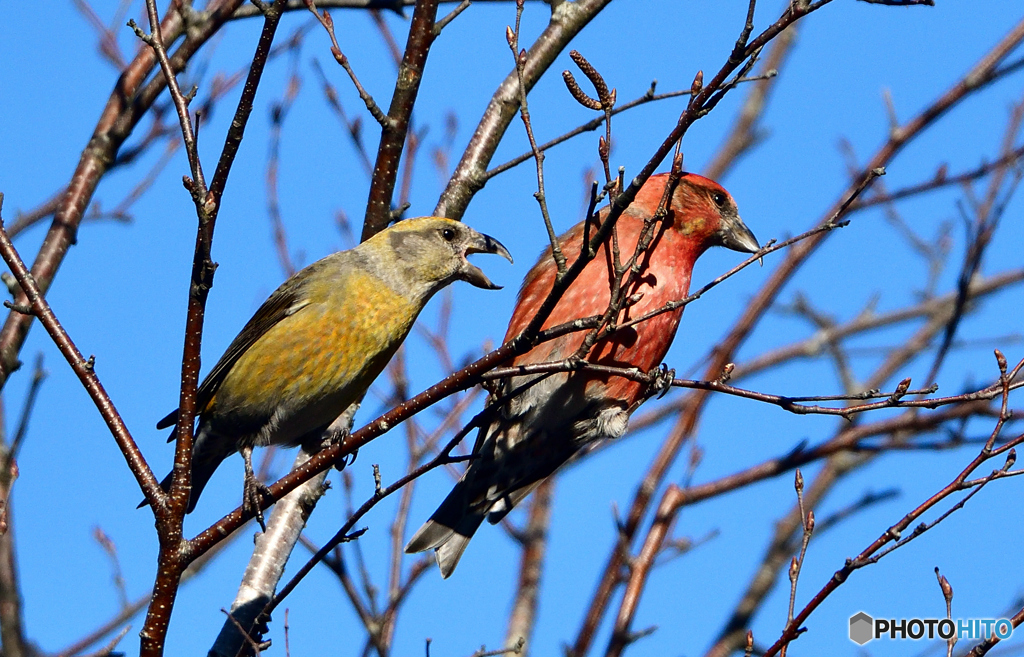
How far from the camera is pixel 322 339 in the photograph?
436cm

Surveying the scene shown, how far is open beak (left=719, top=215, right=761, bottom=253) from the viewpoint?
15.9ft

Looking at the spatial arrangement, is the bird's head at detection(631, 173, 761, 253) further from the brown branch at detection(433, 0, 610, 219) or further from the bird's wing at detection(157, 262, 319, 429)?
the bird's wing at detection(157, 262, 319, 429)

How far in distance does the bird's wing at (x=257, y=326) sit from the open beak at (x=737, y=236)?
1.93m

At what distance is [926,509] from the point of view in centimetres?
278

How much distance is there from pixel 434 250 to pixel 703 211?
1.25 m

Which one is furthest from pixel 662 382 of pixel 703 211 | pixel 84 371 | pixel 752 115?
pixel 752 115

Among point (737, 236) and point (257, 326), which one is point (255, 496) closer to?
point (257, 326)

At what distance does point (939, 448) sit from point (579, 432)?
1937mm

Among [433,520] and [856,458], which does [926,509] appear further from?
[856,458]

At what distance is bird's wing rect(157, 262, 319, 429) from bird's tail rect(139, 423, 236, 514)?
13 cm

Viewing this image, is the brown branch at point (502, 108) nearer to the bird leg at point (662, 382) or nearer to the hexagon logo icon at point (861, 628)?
the bird leg at point (662, 382)

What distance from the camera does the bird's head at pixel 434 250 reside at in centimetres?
464

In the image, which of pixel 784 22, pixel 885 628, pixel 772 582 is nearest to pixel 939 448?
pixel 885 628

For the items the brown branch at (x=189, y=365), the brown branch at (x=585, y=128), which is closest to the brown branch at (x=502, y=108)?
the brown branch at (x=585, y=128)
